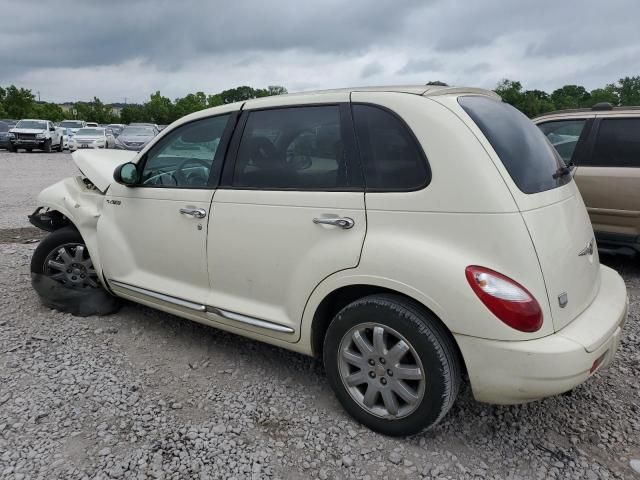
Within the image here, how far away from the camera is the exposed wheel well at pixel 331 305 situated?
262 cm

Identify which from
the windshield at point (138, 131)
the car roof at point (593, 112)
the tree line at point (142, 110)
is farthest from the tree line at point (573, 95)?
the car roof at point (593, 112)

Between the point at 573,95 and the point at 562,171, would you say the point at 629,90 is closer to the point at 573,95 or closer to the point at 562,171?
the point at 573,95

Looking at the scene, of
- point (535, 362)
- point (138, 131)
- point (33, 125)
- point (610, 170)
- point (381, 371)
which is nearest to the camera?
point (535, 362)

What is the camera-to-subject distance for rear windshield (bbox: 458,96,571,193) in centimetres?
242

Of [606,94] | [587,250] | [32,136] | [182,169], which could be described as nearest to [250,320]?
[182,169]

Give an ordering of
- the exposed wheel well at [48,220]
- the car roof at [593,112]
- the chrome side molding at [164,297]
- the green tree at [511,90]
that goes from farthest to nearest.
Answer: the green tree at [511,90] → the car roof at [593,112] → the exposed wheel well at [48,220] → the chrome side molding at [164,297]

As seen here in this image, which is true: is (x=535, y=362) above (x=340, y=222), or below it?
below

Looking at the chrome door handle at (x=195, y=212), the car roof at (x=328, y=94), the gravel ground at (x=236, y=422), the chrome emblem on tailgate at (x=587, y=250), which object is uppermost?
the car roof at (x=328, y=94)

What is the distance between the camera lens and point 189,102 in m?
67.4

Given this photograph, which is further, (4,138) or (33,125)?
(4,138)

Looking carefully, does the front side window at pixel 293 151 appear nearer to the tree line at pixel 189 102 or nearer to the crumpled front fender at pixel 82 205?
the crumpled front fender at pixel 82 205

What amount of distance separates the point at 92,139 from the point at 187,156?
22952 millimetres

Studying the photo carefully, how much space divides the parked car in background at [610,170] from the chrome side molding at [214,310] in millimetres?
3594

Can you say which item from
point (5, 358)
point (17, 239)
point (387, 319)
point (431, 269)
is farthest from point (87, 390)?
point (17, 239)
